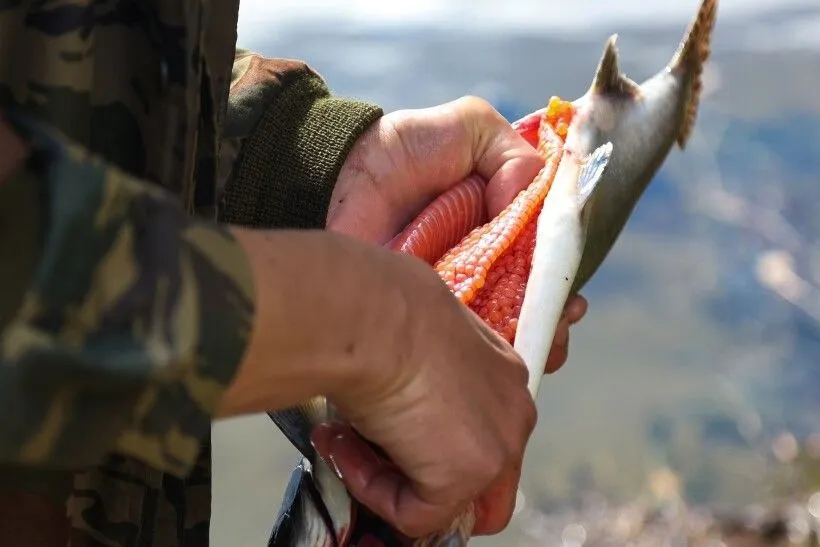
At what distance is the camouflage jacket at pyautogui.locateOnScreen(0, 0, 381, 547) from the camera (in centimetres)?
77

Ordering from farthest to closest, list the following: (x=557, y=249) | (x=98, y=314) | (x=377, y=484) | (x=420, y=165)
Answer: (x=420, y=165) < (x=557, y=249) < (x=377, y=484) < (x=98, y=314)

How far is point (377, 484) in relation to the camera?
121 centimetres

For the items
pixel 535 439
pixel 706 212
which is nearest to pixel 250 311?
pixel 535 439

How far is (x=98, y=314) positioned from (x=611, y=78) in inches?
63.0

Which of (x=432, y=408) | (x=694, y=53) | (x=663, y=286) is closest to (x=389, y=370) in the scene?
(x=432, y=408)

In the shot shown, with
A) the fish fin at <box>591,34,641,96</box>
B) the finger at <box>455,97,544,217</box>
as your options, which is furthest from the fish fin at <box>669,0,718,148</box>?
the finger at <box>455,97,544,217</box>

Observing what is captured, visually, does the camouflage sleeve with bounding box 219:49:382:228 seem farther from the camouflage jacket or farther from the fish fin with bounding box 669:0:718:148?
the fish fin with bounding box 669:0:718:148

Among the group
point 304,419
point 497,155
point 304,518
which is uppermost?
point 497,155

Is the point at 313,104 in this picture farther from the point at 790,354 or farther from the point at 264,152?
the point at 790,354

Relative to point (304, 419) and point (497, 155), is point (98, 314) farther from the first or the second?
point (497, 155)

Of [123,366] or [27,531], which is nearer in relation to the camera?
[123,366]

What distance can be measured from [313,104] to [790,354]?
92.0 inches

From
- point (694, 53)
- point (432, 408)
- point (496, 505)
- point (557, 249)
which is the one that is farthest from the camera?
point (694, 53)

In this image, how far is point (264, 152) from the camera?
73.4 inches
